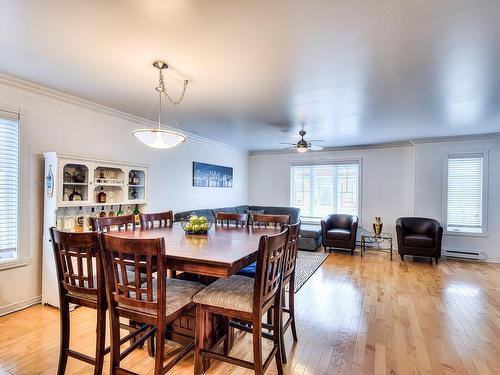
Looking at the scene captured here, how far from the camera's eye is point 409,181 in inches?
231

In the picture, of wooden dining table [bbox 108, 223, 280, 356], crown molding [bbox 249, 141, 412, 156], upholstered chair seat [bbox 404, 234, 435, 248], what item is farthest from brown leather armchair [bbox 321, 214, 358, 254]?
wooden dining table [bbox 108, 223, 280, 356]

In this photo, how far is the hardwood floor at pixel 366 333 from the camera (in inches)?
79.4

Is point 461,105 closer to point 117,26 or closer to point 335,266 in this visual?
point 335,266

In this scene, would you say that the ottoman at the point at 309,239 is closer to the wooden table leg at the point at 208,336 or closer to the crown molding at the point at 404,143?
the crown molding at the point at 404,143

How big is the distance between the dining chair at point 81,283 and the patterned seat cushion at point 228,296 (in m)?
0.57

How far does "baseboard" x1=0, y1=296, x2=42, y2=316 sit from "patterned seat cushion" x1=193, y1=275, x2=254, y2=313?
7.75 ft

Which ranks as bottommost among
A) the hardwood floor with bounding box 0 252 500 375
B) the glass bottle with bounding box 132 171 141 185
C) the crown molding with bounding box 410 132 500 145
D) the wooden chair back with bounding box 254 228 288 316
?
the hardwood floor with bounding box 0 252 500 375

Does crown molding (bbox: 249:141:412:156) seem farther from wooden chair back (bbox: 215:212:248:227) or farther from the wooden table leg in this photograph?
the wooden table leg

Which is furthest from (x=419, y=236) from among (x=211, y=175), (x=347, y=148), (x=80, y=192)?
(x=80, y=192)

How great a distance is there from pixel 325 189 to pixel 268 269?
5432mm

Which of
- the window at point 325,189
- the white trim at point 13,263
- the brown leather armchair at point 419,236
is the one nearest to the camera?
the white trim at point 13,263

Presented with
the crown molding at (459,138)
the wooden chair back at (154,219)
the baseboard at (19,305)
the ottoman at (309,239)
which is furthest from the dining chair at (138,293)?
the crown molding at (459,138)

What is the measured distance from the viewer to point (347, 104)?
11.1ft

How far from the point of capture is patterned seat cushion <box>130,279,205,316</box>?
5.37 ft
